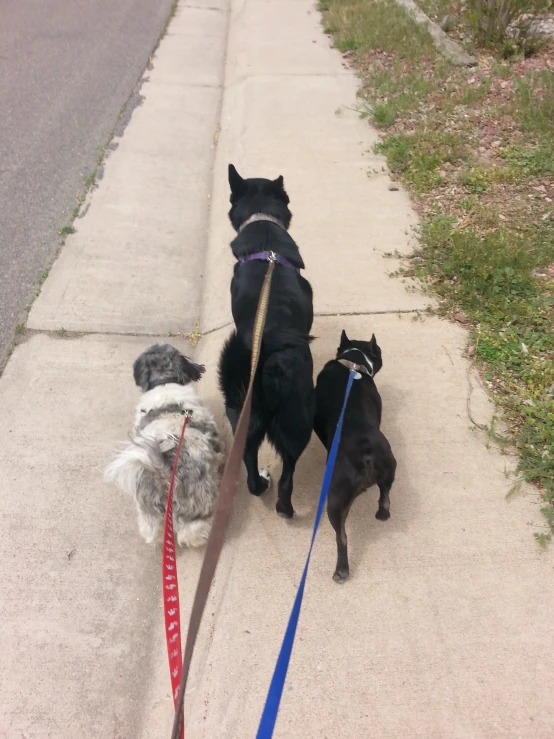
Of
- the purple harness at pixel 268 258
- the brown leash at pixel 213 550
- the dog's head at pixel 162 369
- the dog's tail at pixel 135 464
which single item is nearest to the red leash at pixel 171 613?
the brown leash at pixel 213 550

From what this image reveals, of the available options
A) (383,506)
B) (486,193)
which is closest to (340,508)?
(383,506)

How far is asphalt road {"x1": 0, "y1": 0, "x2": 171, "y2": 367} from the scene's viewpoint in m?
4.82

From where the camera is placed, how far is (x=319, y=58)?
8.41m

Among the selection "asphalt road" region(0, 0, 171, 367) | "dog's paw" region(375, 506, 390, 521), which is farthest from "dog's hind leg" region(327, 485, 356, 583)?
"asphalt road" region(0, 0, 171, 367)

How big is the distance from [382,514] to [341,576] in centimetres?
40

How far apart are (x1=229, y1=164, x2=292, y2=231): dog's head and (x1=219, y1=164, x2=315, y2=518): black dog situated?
15 cm

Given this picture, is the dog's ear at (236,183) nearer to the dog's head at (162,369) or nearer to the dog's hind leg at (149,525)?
the dog's head at (162,369)

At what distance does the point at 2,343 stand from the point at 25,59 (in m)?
7.08

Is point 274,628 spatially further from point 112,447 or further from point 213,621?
point 112,447

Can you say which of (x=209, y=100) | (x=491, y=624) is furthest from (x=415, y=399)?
(x=209, y=100)

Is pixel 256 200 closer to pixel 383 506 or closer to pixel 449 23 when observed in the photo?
pixel 383 506

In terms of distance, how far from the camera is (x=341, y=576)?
2488 mm

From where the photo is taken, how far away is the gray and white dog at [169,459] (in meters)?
2.47

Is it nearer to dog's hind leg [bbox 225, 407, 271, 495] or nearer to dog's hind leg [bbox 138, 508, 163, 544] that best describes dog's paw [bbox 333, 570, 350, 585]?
dog's hind leg [bbox 225, 407, 271, 495]
